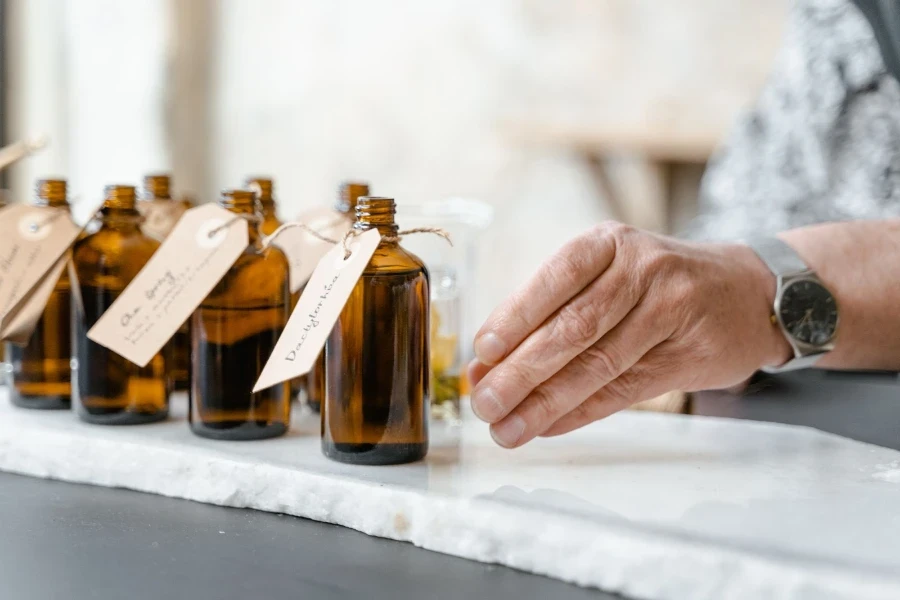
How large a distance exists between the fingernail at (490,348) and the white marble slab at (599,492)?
98 millimetres

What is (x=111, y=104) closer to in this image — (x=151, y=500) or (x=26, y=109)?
(x=26, y=109)

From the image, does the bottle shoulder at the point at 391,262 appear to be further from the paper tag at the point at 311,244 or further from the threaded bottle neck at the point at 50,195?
the threaded bottle neck at the point at 50,195

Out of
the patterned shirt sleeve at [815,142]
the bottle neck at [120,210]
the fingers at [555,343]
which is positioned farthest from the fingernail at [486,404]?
the patterned shirt sleeve at [815,142]

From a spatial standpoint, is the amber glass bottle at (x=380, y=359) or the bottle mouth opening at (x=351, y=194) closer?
the amber glass bottle at (x=380, y=359)

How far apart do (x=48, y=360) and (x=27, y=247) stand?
0.48 feet

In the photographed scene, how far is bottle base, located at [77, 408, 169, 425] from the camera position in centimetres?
101

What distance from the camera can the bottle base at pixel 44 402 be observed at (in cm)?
108

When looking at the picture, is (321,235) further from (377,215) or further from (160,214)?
(160,214)

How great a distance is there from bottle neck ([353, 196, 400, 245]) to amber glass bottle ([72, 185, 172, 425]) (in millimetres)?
309

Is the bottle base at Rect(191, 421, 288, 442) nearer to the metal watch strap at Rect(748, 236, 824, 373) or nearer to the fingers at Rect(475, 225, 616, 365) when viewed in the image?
the fingers at Rect(475, 225, 616, 365)

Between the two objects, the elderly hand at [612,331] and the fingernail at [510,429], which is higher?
the elderly hand at [612,331]

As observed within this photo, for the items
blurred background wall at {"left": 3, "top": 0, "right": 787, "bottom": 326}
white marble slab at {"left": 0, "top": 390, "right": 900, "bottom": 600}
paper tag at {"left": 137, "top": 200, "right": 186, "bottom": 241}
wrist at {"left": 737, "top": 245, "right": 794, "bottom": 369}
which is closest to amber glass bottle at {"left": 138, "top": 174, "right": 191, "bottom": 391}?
paper tag at {"left": 137, "top": 200, "right": 186, "bottom": 241}

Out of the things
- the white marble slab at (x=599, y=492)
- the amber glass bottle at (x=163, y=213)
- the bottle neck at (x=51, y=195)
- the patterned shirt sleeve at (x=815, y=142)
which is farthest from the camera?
the patterned shirt sleeve at (x=815, y=142)

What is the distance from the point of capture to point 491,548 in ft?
2.30
